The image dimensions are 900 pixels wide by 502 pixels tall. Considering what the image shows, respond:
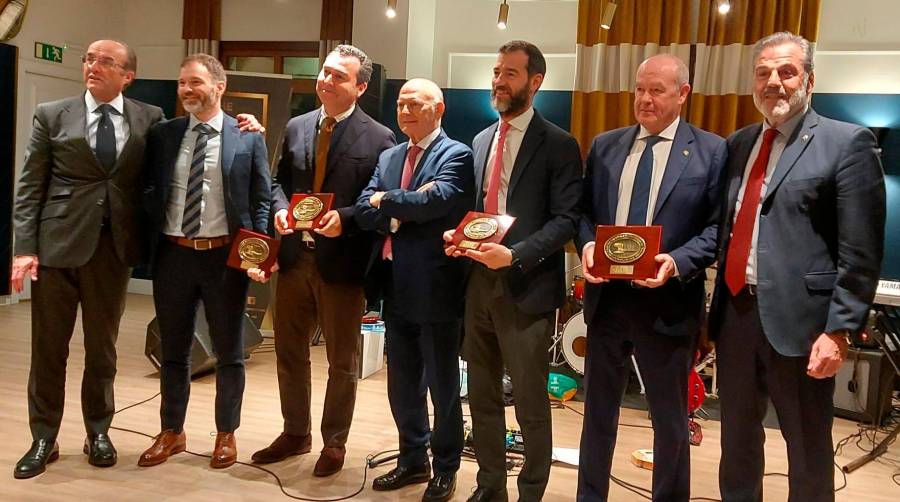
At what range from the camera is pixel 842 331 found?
217 cm

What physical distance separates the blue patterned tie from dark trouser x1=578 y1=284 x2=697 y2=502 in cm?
24

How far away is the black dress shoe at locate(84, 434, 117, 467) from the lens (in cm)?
328

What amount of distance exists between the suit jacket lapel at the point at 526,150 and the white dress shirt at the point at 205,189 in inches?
48.6

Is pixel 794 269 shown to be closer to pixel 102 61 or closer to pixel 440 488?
pixel 440 488

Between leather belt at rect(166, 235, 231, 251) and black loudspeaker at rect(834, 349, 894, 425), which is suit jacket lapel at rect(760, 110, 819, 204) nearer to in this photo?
leather belt at rect(166, 235, 231, 251)

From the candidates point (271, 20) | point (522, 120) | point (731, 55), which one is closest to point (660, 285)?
point (522, 120)

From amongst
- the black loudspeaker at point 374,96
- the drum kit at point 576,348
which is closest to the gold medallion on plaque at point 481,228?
the drum kit at point 576,348

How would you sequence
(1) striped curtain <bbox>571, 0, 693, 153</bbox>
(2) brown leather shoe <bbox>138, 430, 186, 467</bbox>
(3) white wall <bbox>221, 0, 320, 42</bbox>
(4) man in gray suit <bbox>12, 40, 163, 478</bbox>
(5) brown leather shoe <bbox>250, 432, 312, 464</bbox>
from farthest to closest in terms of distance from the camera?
(3) white wall <bbox>221, 0, 320, 42</bbox> < (1) striped curtain <bbox>571, 0, 693, 153</bbox> < (5) brown leather shoe <bbox>250, 432, 312, 464</bbox> < (2) brown leather shoe <bbox>138, 430, 186, 467</bbox> < (4) man in gray suit <bbox>12, 40, 163, 478</bbox>

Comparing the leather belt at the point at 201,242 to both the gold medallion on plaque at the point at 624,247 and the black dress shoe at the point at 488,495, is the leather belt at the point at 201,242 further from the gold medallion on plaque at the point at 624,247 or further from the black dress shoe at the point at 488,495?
the gold medallion on plaque at the point at 624,247

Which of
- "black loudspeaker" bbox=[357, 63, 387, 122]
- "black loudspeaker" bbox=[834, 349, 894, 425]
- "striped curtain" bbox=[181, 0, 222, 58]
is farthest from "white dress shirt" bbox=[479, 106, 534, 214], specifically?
"striped curtain" bbox=[181, 0, 222, 58]

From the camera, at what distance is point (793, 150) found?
2312mm

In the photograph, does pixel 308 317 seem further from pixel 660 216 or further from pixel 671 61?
pixel 671 61

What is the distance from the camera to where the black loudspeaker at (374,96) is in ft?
21.1

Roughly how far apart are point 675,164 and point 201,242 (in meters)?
1.87
